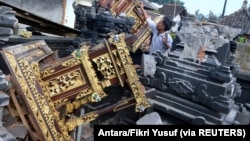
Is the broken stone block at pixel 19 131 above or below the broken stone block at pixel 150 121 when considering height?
below

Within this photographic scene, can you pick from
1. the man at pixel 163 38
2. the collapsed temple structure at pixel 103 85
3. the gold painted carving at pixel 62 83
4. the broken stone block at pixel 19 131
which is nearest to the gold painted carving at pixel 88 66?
the collapsed temple structure at pixel 103 85

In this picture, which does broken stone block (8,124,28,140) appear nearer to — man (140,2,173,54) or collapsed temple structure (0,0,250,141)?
collapsed temple structure (0,0,250,141)

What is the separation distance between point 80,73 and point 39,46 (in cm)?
81

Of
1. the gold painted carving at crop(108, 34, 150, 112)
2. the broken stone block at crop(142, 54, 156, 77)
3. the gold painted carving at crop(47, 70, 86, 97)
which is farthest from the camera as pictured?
the broken stone block at crop(142, 54, 156, 77)

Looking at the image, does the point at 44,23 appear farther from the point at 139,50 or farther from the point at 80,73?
the point at 80,73

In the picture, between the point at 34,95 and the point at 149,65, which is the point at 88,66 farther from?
the point at 149,65

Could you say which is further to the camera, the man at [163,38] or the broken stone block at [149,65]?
the man at [163,38]

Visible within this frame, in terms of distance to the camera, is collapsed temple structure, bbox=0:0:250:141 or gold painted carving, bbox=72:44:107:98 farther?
gold painted carving, bbox=72:44:107:98

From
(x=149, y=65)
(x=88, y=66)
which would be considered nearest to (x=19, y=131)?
(x=88, y=66)

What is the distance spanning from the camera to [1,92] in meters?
2.68

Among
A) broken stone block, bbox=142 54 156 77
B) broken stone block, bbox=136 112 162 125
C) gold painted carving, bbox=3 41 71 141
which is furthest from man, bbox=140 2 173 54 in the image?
gold painted carving, bbox=3 41 71 141

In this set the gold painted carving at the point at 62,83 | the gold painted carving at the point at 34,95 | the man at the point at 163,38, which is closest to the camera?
the gold painted carving at the point at 34,95

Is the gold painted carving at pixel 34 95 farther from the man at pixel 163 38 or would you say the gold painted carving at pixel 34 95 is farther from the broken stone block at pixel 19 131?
the man at pixel 163 38

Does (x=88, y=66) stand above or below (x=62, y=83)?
above
